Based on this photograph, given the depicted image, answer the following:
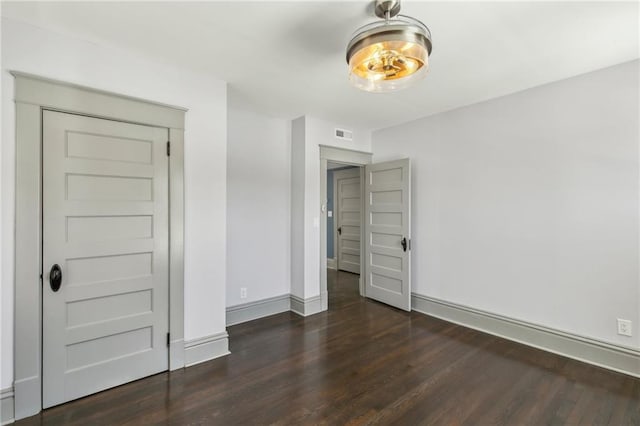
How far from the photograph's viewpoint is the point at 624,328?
2512 mm

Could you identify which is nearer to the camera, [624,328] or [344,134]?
[624,328]

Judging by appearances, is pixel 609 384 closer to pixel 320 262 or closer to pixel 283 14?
pixel 320 262

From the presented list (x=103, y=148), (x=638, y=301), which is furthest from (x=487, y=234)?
(x=103, y=148)

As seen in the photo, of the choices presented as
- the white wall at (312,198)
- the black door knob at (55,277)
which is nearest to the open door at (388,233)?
the white wall at (312,198)

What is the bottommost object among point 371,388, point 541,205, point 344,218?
point 371,388

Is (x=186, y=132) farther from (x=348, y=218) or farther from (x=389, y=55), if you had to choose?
(x=348, y=218)

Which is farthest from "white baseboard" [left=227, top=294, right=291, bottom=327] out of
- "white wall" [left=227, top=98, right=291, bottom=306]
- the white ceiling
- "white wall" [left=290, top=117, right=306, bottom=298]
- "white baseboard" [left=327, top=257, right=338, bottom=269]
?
"white baseboard" [left=327, top=257, right=338, bottom=269]

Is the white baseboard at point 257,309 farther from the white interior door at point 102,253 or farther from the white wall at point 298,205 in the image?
the white interior door at point 102,253

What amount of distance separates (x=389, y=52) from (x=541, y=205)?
7.83 feet

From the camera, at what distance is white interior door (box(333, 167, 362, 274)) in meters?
6.34

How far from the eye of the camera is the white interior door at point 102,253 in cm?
206

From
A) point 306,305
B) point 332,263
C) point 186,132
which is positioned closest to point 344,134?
point 186,132

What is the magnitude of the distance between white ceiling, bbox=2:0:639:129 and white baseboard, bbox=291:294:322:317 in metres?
2.62

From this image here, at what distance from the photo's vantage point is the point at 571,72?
2.69 metres
